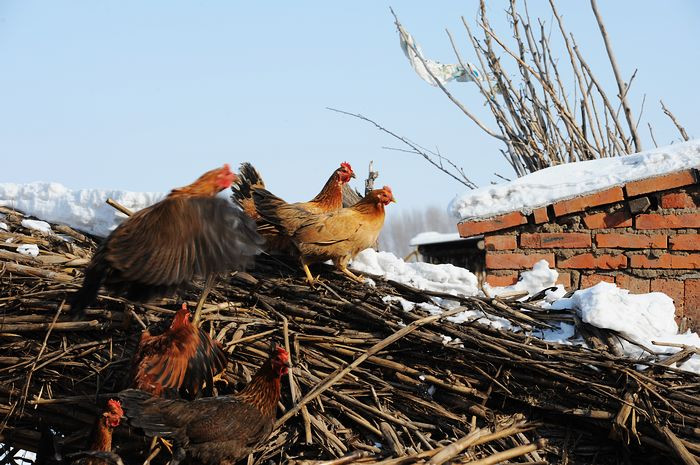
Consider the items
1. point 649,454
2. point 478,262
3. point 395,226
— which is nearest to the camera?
point 649,454

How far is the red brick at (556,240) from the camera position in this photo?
570 centimetres

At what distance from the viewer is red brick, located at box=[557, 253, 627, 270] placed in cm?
559

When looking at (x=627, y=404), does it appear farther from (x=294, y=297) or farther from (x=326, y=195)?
(x=326, y=195)

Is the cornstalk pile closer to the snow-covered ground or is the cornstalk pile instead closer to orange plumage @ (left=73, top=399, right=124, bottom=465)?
the snow-covered ground

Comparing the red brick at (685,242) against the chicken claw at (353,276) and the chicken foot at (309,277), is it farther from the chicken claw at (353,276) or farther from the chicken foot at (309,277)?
the chicken foot at (309,277)

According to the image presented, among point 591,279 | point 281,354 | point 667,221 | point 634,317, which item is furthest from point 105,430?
point 667,221

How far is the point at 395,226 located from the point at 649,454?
68.8 meters

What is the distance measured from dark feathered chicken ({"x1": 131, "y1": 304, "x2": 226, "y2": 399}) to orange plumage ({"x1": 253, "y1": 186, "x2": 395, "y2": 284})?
3.75 ft

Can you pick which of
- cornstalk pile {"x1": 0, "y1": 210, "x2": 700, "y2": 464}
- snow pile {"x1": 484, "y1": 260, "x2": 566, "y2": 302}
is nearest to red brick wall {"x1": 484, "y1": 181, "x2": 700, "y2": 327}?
snow pile {"x1": 484, "y1": 260, "x2": 566, "y2": 302}

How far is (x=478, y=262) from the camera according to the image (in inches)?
305

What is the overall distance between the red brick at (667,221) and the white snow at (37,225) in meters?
4.46

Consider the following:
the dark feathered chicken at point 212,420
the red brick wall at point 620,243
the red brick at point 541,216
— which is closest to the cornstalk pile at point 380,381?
the dark feathered chicken at point 212,420

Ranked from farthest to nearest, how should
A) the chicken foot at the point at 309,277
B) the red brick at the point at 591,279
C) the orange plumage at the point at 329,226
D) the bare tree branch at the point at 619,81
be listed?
the bare tree branch at the point at 619,81 → the red brick at the point at 591,279 → the orange plumage at the point at 329,226 → the chicken foot at the point at 309,277

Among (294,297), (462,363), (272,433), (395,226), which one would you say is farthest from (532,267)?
(395,226)
